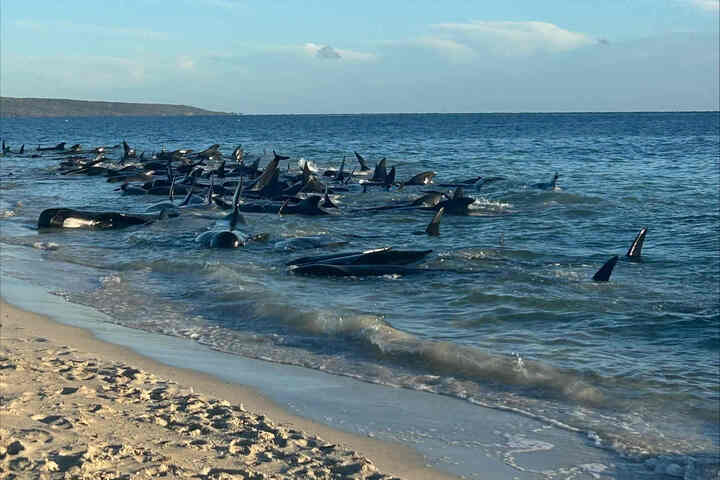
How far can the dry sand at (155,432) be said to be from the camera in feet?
14.8

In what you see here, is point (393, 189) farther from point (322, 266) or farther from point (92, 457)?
point (92, 457)

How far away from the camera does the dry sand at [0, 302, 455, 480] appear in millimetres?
4508

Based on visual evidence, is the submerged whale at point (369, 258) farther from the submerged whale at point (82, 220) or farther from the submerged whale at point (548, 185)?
the submerged whale at point (548, 185)

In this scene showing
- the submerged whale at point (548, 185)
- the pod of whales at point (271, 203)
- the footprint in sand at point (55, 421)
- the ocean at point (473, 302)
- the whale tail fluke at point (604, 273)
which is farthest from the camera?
the submerged whale at point (548, 185)

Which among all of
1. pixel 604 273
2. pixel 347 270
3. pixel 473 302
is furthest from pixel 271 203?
pixel 473 302

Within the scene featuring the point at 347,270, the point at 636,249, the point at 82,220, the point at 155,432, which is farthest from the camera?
the point at 82,220

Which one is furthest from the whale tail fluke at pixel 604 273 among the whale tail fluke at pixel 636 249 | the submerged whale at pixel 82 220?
the submerged whale at pixel 82 220

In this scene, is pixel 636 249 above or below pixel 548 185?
below

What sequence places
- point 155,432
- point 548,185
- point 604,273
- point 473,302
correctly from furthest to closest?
point 548,185
point 604,273
point 473,302
point 155,432

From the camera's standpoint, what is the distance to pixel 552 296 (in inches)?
396

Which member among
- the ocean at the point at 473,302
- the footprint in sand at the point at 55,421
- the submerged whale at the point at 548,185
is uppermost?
the submerged whale at the point at 548,185

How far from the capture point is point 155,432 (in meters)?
5.09

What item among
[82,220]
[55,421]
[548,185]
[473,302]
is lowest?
[473,302]

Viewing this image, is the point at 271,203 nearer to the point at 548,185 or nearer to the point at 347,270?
the point at 347,270
